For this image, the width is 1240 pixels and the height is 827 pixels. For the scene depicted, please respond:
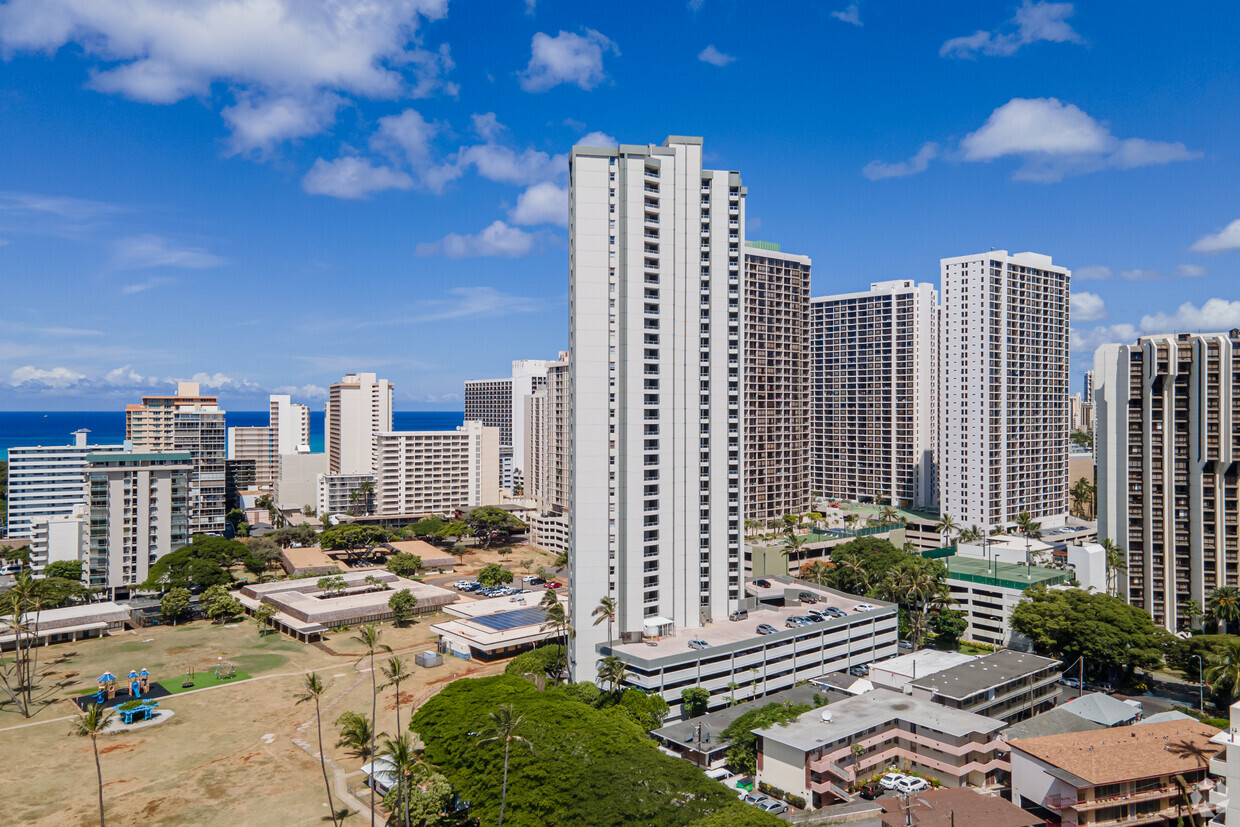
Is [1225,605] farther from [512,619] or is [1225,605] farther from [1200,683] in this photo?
[512,619]

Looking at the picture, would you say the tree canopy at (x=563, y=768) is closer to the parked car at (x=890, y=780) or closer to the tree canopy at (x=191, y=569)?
the parked car at (x=890, y=780)

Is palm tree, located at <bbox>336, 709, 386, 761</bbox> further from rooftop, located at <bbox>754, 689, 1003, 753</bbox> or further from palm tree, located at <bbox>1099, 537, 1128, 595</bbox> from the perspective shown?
palm tree, located at <bbox>1099, 537, 1128, 595</bbox>

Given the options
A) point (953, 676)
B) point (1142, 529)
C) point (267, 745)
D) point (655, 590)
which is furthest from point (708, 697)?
point (1142, 529)

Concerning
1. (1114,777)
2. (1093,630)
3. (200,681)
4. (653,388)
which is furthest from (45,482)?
(1114,777)

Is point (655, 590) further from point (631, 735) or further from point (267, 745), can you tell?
point (267, 745)

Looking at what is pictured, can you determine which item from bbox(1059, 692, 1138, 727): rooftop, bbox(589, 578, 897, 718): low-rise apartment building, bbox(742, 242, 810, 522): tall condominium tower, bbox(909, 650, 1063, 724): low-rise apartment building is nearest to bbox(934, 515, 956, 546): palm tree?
bbox(742, 242, 810, 522): tall condominium tower

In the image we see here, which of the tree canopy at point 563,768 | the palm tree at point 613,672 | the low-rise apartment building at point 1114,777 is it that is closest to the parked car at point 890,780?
the low-rise apartment building at point 1114,777
